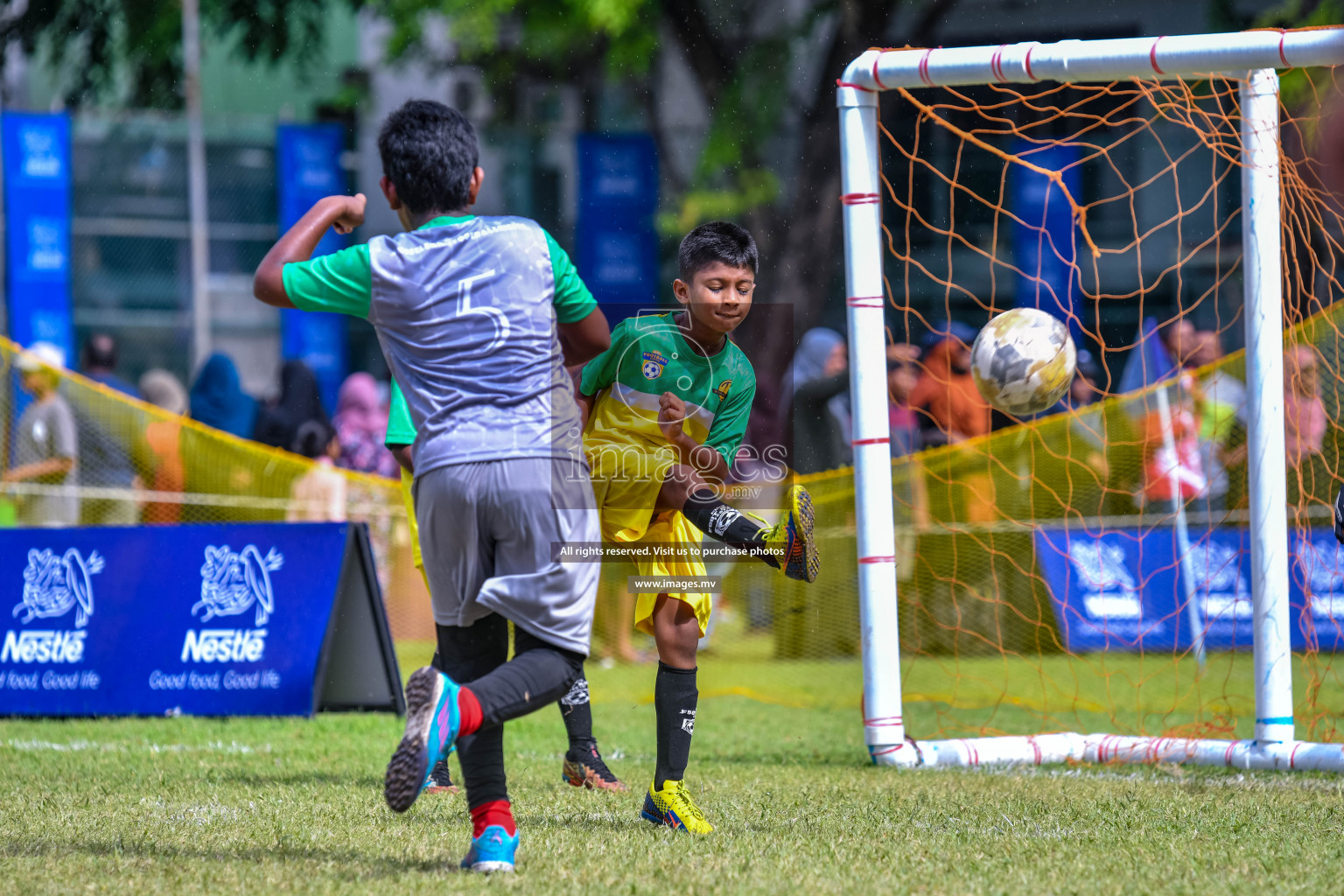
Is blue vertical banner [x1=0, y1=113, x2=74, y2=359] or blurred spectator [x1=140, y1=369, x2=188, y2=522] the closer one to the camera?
blurred spectator [x1=140, y1=369, x2=188, y2=522]

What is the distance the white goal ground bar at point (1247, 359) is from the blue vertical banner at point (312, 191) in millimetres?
13716

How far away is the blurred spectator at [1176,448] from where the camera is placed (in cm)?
913

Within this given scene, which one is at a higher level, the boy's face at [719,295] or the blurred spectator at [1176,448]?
the boy's face at [719,295]

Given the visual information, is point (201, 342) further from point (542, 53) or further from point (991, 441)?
point (991, 441)

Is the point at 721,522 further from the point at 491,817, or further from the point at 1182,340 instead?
the point at 1182,340

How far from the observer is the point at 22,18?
632 inches

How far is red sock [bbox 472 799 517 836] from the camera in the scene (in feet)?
12.0

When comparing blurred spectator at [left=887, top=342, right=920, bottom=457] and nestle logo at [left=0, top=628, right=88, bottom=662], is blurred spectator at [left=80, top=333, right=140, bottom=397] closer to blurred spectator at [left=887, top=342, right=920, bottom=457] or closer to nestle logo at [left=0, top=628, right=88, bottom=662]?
nestle logo at [left=0, top=628, right=88, bottom=662]

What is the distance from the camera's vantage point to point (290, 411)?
11117 millimetres

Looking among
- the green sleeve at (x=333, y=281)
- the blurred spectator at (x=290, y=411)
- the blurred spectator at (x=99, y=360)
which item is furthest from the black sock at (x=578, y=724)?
the blurred spectator at (x=99, y=360)

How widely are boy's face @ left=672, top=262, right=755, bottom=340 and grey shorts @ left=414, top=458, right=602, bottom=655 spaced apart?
1.13 metres

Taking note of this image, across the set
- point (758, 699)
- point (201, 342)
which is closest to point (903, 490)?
point (758, 699)

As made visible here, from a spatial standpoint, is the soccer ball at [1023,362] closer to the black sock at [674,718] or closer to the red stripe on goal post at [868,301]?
the red stripe on goal post at [868,301]

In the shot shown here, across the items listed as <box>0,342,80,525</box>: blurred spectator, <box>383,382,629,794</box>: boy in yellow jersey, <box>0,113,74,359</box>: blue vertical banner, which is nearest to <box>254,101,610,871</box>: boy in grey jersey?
<box>383,382,629,794</box>: boy in yellow jersey
